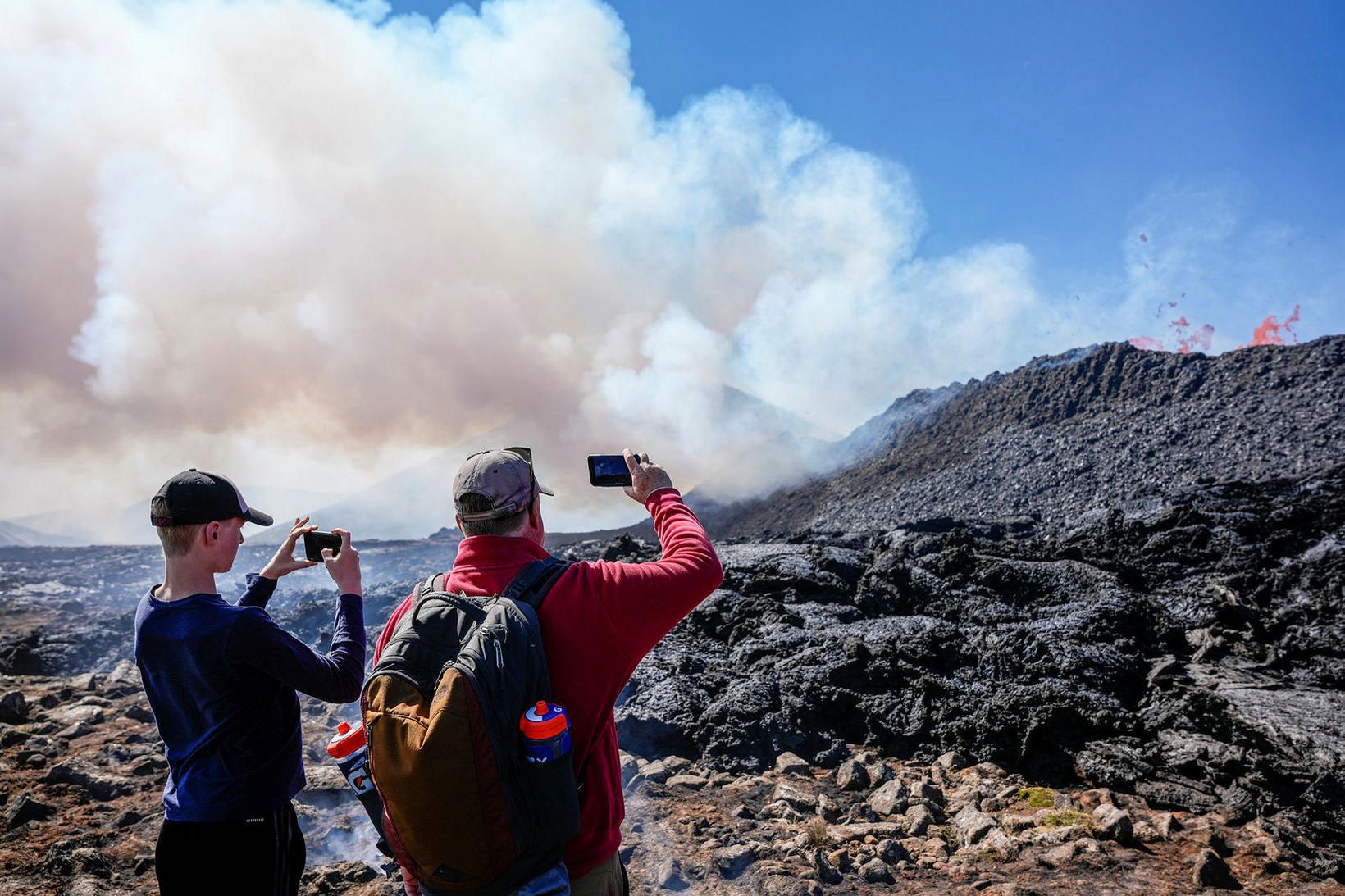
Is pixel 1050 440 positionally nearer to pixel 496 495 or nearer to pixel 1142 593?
pixel 1142 593

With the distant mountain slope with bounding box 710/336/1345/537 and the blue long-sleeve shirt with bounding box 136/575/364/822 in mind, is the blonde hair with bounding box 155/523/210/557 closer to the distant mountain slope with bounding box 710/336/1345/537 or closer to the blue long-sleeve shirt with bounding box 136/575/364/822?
the blue long-sleeve shirt with bounding box 136/575/364/822

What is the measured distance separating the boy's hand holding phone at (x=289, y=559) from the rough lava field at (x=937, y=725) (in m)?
2.63

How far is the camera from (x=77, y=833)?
4.89m

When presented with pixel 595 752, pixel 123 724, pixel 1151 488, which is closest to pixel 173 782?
pixel 595 752

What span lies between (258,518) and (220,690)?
58 centimetres

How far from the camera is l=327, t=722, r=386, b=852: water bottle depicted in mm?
1899

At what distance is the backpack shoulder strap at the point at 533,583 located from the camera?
1700mm

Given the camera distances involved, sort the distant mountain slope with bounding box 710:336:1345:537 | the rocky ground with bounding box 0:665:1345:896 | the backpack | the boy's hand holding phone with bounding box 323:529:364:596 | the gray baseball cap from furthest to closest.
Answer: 1. the distant mountain slope with bounding box 710:336:1345:537
2. the rocky ground with bounding box 0:665:1345:896
3. the boy's hand holding phone with bounding box 323:529:364:596
4. the gray baseball cap
5. the backpack

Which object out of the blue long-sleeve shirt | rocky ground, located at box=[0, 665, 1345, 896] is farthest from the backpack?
rocky ground, located at box=[0, 665, 1345, 896]

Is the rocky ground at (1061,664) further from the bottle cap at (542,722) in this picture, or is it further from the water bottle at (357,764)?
the bottle cap at (542,722)

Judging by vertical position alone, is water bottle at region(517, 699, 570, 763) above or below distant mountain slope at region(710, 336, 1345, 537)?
below

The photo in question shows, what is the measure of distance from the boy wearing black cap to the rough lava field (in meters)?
2.50

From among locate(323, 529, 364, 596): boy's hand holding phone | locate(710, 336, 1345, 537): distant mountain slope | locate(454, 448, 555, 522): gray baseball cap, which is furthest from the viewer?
locate(710, 336, 1345, 537): distant mountain slope

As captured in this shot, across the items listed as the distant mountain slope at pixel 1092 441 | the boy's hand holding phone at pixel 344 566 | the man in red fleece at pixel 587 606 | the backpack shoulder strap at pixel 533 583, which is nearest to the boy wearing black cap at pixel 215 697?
the boy's hand holding phone at pixel 344 566
